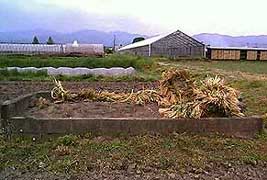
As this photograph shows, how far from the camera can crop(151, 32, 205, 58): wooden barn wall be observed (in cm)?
3259

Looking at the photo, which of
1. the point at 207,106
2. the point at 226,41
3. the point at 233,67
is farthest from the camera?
the point at 226,41

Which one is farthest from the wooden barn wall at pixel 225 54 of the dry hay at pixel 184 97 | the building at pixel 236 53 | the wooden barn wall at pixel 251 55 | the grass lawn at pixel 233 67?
the dry hay at pixel 184 97

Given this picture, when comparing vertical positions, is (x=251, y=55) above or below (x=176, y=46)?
below

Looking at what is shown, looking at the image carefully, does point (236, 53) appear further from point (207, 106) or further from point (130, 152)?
point (130, 152)

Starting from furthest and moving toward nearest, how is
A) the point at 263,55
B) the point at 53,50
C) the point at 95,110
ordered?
1. the point at 263,55
2. the point at 53,50
3. the point at 95,110

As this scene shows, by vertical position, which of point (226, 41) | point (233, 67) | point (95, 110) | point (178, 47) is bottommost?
point (233, 67)

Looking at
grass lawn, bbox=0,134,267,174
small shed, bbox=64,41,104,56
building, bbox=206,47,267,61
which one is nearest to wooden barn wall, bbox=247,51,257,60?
building, bbox=206,47,267,61

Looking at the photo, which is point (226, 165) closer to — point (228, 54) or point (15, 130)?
point (15, 130)

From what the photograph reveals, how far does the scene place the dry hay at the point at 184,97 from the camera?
546 centimetres

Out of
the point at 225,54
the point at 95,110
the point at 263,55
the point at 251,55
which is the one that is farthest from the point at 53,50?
the point at 95,110

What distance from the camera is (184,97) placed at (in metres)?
6.07

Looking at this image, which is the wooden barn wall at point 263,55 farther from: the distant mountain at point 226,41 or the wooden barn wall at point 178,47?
the distant mountain at point 226,41

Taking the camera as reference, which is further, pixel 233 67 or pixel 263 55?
pixel 263 55

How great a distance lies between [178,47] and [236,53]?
20.5 feet
